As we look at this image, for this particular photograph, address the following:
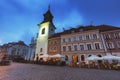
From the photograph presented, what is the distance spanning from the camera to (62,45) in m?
29.5

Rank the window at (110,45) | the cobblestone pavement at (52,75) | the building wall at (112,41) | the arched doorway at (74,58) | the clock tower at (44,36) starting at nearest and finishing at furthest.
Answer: the cobblestone pavement at (52,75) < the building wall at (112,41) < the window at (110,45) < the arched doorway at (74,58) < the clock tower at (44,36)

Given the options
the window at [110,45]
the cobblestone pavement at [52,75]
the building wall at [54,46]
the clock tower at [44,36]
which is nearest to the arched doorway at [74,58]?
the building wall at [54,46]

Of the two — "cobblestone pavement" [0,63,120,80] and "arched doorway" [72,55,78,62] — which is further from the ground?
"arched doorway" [72,55,78,62]

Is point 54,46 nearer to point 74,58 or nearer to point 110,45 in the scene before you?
point 74,58

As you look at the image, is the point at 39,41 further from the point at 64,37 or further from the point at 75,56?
the point at 75,56

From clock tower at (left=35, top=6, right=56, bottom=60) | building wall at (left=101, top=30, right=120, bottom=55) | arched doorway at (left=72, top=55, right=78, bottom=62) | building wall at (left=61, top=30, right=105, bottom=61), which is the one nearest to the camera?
building wall at (left=101, top=30, right=120, bottom=55)

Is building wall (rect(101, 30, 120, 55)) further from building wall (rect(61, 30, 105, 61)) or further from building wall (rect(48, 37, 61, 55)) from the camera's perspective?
building wall (rect(48, 37, 61, 55))

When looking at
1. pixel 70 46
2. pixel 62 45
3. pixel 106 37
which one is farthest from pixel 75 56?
pixel 106 37

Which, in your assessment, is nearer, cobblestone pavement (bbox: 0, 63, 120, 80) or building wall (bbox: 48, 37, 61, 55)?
cobblestone pavement (bbox: 0, 63, 120, 80)

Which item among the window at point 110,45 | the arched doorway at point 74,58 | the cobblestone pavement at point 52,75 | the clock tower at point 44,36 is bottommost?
the cobblestone pavement at point 52,75

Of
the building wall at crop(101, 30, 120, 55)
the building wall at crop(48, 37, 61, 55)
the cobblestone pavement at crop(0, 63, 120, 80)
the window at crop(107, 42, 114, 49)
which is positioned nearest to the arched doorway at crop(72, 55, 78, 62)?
the building wall at crop(48, 37, 61, 55)

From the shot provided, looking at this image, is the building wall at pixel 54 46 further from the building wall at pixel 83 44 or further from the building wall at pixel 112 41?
the building wall at pixel 112 41

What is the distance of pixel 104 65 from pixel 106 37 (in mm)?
12127

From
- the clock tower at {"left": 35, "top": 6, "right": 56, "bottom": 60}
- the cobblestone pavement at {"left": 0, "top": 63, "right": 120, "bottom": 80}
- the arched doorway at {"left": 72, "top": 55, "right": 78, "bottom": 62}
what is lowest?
the cobblestone pavement at {"left": 0, "top": 63, "right": 120, "bottom": 80}
